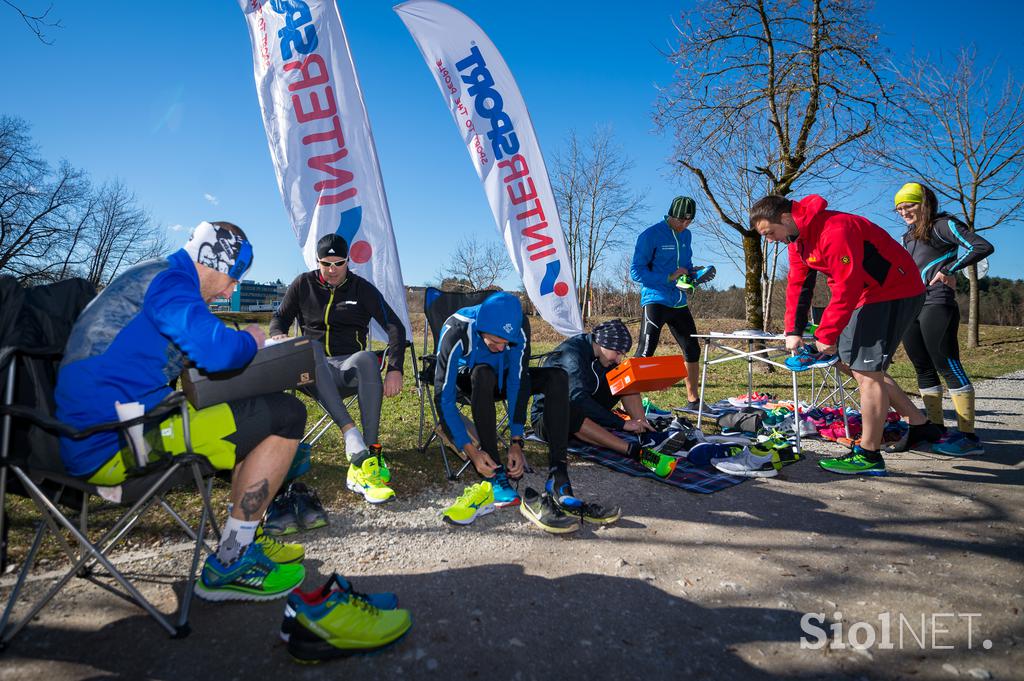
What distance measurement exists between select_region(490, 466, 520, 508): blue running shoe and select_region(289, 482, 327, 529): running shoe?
908 millimetres

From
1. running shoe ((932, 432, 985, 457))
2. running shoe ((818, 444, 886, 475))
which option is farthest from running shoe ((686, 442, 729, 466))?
running shoe ((932, 432, 985, 457))

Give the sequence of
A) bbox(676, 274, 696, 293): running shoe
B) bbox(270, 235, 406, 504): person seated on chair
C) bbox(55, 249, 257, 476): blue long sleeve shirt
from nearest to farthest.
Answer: bbox(55, 249, 257, 476): blue long sleeve shirt, bbox(270, 235, 406, 504): person seated on chair, bbox(676, 274, 696, 293): running shoe

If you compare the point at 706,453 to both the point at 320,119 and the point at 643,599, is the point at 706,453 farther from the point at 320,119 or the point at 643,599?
the point at 320,119

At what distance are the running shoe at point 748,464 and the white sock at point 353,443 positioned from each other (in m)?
2.36

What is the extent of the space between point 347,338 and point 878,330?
366 centimetres

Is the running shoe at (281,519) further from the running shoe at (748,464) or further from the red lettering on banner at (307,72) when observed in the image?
the red lettering on banner at (307,72)

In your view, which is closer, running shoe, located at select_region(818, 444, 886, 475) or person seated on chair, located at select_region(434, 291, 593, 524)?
person seated on chair, located at select_region(434, 291, 593, 524)

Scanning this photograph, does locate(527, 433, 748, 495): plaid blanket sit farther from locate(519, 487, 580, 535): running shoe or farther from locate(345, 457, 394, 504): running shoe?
locate(345, 457, 394, 504): running shoe

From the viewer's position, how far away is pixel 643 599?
2062 mm

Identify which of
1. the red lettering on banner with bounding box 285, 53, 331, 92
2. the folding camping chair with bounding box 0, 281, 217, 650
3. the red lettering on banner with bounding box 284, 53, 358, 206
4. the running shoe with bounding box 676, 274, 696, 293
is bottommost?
the folding camping chair with bounding box 0, 281, 217, 650

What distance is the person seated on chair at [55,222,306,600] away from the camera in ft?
5.77

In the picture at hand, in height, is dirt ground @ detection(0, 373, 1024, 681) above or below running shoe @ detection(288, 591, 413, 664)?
below

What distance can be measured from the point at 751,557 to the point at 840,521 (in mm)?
802

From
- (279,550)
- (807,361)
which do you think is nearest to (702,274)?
(807,361)
